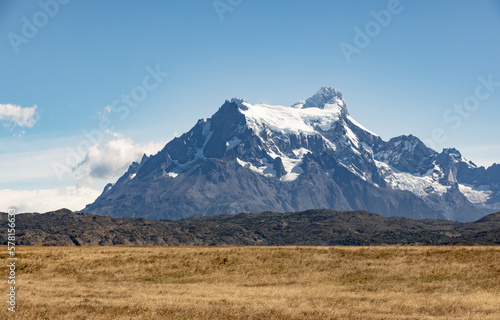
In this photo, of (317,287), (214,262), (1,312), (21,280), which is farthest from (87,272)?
(317,287)

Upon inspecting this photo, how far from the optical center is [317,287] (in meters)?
49.3

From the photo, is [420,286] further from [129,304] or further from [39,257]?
[39,257]

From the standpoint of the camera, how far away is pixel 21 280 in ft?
176

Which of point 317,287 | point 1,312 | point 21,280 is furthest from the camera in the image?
point 21,280

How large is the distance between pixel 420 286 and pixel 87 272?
37.0 m

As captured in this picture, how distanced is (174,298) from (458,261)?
34095 mm

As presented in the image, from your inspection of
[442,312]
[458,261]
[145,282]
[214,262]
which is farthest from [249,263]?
[442,312]

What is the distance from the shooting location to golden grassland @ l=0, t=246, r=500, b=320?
3697cm

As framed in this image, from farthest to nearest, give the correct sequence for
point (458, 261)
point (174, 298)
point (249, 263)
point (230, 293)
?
→ point (249, 263)
point (458, 261)
point (230, 293)
point (174, 298)

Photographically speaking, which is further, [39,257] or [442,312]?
[39,257]

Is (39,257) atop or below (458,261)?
atop

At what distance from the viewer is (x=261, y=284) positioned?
52.5 m

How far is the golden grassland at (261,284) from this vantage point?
121 feet

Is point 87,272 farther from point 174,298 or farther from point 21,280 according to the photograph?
point 174,298
